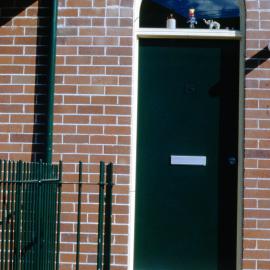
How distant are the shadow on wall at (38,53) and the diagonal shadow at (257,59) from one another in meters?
2.02

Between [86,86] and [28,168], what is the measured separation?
1429mm

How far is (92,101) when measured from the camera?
604cm

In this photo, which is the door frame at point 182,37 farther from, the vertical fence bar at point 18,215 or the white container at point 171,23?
the vertical fence bar at point 18,215

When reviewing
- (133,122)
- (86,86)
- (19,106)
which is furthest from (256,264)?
(19,106)

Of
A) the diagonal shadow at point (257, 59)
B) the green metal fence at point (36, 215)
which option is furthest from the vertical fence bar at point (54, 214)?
the diagonal shadow at point (257, 59)

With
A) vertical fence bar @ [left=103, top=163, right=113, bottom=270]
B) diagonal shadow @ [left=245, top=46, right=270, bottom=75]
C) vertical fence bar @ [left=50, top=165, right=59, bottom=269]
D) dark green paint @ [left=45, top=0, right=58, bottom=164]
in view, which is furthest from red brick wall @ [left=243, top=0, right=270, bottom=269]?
dark green paint @ [left=45, top=0, right=58, bottom=164]

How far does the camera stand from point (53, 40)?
6066 millimetres

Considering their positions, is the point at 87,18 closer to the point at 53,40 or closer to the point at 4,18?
the point at 53,40

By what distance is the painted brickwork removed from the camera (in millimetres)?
5863

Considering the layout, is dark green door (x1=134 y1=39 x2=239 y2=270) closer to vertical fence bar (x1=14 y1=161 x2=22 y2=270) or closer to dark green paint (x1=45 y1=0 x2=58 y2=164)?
dark green paint (x1=45 y1=0 x2=58 y2=164)

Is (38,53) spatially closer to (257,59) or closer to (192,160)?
(192,160)

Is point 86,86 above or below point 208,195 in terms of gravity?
above

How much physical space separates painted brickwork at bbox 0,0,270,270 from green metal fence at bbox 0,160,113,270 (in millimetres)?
208

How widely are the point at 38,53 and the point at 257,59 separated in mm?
2186
